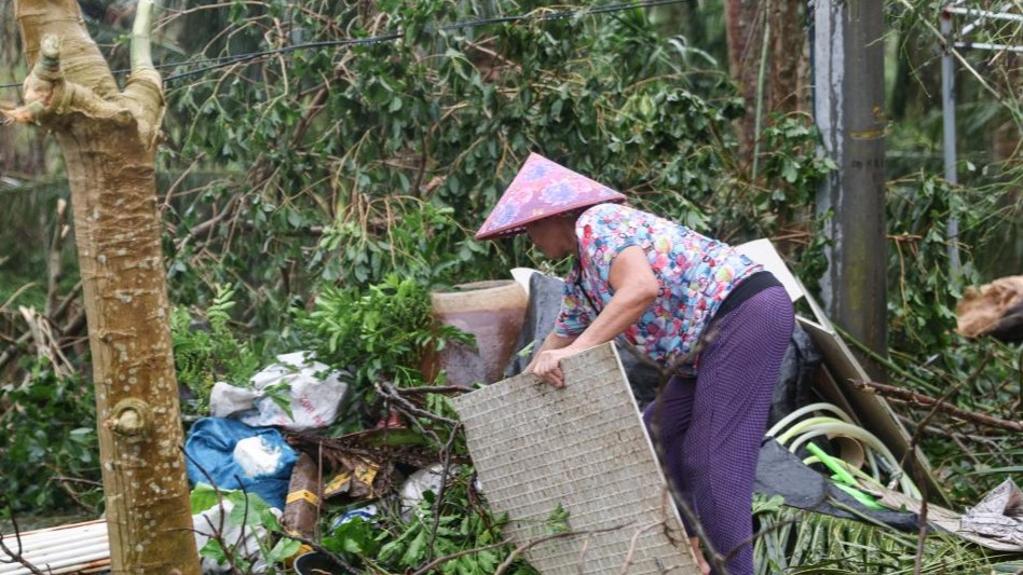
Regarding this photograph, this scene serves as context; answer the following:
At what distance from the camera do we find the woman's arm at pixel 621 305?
144 inches

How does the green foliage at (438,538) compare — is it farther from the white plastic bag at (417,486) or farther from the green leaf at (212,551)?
the green leaf at (212,551)

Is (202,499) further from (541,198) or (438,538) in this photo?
(541,198)

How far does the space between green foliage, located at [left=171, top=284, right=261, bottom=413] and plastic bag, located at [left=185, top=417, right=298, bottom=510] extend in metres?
0.30

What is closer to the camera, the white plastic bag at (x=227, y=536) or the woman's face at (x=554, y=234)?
the woman's face at (x=554, y=234)

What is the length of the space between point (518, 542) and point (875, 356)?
8.93 ft

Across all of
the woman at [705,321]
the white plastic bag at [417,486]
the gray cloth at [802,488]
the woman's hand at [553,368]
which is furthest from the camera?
the white plastic bag at [417,486]

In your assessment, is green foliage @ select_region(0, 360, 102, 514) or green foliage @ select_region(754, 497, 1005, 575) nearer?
green foliage @ select_region(754, 497, 1005, 575)

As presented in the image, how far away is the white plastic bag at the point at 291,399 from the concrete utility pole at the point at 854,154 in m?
2.48

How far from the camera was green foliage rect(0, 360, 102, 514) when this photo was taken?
6055 mm

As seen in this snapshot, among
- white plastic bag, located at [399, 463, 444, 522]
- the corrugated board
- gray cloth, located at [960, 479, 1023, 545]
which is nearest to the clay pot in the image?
white plastic bag, located at [399, 463, 444, 522]

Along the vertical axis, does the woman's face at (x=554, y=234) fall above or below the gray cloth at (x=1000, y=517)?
above

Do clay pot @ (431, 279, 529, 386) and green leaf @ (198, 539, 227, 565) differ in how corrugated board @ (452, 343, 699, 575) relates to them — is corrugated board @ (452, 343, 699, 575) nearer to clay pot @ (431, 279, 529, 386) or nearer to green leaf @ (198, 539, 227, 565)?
green leaf @ (198, 539, 227, 565)

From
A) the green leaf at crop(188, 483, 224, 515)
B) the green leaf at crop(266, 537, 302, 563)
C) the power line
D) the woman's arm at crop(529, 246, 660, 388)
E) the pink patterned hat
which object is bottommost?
the green leaf at crop(188, 483, 224, 515)

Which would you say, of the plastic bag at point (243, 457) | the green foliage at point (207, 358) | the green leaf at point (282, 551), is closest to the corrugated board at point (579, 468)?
the green leaf at point (282, 551)
